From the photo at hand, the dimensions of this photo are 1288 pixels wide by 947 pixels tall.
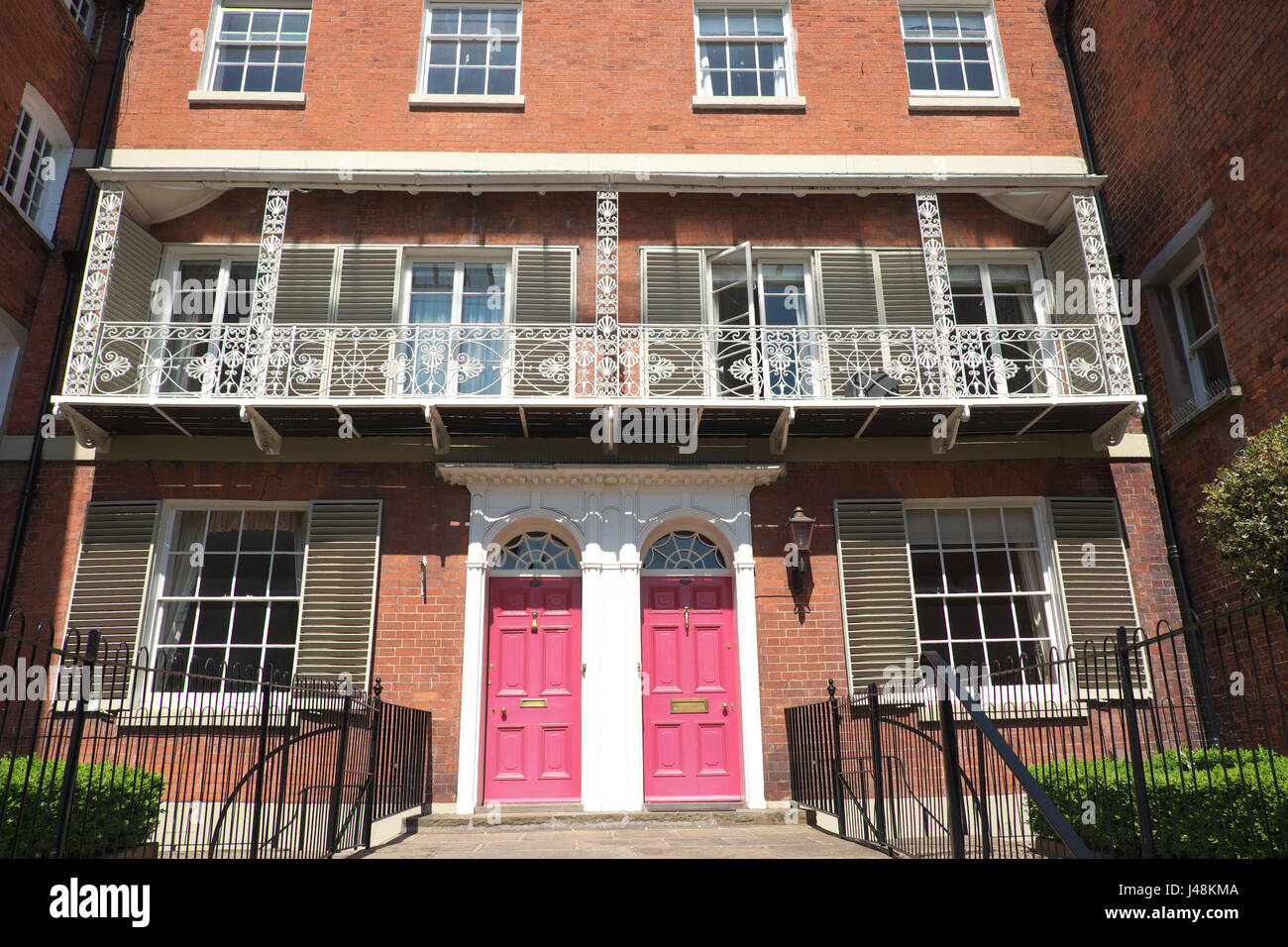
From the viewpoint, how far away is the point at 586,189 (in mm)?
11227

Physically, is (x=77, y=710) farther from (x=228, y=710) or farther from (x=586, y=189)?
(x=586, y=189)

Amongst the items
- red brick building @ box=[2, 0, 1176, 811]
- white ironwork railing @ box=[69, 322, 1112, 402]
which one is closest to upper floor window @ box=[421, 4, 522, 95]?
red brick building @ box=[2, 0, 1176, 811]

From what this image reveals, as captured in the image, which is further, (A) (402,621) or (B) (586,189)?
(B) (586,189)

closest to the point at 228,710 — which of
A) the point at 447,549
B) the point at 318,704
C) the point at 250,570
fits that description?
the point at 318,704

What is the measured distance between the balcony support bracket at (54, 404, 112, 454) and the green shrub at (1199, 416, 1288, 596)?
11.6m

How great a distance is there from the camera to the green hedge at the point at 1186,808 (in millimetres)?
5652

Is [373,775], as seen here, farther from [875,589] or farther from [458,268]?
[458,268]

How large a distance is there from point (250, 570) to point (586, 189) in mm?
6147

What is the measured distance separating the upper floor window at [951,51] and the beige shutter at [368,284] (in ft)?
25.2

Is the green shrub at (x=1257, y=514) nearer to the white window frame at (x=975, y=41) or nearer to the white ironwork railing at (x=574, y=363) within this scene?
the white ironwork railing at (x=574, y=363)

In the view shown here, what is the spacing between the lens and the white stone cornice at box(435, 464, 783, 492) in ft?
34.3

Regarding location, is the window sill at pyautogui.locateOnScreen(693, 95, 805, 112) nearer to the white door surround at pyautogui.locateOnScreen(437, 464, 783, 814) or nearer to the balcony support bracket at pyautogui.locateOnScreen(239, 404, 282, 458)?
the white door surround at pyautogui.locateOnScreen(437, 464, 783, 814)

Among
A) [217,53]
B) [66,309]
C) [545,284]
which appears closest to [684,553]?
[545,284]

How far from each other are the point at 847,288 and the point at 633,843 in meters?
7.27
